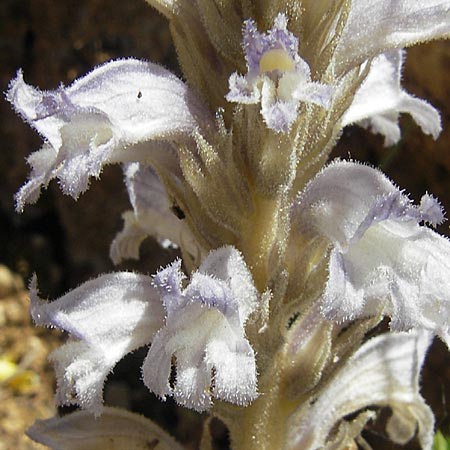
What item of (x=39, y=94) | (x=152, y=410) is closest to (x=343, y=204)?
(x=39, y=94)

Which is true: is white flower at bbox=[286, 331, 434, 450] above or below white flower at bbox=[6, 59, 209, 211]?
below

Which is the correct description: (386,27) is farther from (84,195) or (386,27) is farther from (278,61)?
(84,195)

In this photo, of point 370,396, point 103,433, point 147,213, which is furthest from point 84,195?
point 370,396

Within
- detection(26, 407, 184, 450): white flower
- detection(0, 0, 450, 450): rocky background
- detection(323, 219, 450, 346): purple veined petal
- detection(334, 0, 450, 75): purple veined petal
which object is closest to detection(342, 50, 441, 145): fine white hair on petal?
detection(334, 0, 450, 75): purple veined petal

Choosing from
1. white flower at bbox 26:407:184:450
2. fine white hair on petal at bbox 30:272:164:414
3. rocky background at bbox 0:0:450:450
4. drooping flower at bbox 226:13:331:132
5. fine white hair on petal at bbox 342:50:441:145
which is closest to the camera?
drooping flower at bbox 226:13:331:132

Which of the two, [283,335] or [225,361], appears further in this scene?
[283,335]

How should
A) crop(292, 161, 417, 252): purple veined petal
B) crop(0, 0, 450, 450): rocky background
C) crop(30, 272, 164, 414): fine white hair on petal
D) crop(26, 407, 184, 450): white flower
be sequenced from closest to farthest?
crop(292, 161, 417, 252): purple veined petal < crop(30, 272, 164, 414): fine white hair on petal < crop(26, 407, 184, 450): white flower < crop(0, 0, 450, 450): rocky background

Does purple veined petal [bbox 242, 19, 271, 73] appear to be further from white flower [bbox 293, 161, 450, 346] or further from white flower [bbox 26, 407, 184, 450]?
white flower [bbox 26, 407, 184, 450]

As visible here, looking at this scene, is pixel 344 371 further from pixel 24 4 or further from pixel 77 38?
pixel 24 4
